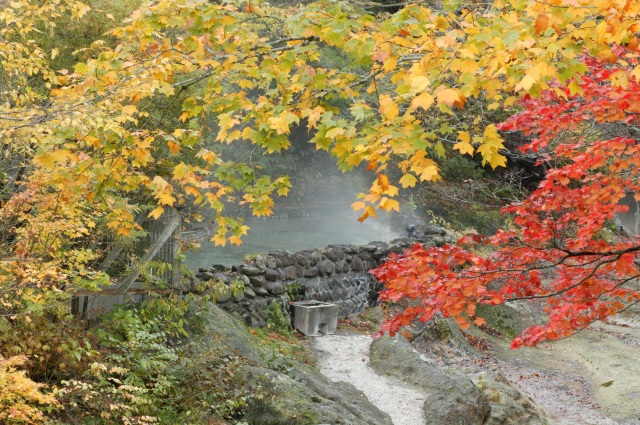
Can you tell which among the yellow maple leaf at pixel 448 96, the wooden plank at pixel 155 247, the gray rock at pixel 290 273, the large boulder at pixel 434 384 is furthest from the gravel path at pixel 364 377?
the yellow maple leaf at pixel 448 96

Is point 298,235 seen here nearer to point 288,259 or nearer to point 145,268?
point 288,259

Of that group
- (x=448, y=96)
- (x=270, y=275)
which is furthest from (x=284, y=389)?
(x=270, y=275)

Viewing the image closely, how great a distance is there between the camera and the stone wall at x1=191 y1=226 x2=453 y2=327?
1197cm

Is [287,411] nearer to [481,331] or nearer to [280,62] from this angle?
[280,62]

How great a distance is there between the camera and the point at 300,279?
1395 cm

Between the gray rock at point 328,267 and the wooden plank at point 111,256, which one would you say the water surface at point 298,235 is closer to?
the gray rock at point 328,267

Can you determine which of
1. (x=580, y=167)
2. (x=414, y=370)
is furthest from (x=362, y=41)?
(x=414, y=370)

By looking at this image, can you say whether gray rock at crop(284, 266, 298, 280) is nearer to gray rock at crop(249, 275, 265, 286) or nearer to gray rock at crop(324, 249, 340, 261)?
gray rock at crop(249, 275, 265, 286)

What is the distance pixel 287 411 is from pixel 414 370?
408 centimetres

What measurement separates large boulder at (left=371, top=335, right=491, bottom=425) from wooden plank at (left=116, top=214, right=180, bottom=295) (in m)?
4.17

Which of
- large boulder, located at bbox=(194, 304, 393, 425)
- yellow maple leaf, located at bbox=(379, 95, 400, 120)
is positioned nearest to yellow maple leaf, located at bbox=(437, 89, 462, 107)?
yellow maple leaf, located at bbox=(379, 95, 400, 120)

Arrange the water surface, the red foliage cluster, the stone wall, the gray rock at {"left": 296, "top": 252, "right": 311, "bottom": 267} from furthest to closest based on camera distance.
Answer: the water surface
the gray rock at {"left": 296, "top": 252, "right": 311, "bottom": 267}
the stone wall
the red foliage cluster

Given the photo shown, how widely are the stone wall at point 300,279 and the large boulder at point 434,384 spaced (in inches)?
89.6

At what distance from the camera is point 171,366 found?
23.8ft
